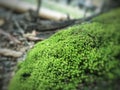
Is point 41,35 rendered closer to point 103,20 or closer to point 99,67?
point 103,20

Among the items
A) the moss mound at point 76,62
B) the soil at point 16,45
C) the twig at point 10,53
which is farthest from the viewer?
the twig at point 10,53

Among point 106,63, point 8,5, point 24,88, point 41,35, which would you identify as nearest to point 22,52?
point 41,35

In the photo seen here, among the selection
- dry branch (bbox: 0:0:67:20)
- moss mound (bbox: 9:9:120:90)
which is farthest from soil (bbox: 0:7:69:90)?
dry branch (bbox: 0:0:67:20)

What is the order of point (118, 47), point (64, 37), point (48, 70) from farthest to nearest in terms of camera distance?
1. point (64, 37)
2. point (48, 70)
3. point (118, 47)

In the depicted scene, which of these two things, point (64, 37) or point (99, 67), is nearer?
point (99, 67)

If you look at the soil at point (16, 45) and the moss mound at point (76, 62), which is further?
the soil at point (16, 45)

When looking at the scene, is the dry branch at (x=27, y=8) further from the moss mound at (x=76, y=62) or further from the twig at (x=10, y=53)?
the moss mound at (x=76, y=62)

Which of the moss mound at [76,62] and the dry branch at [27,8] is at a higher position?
the dry branch at [27,8]

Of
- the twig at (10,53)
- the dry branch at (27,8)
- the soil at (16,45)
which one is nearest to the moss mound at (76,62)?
the soil at (16,45)
